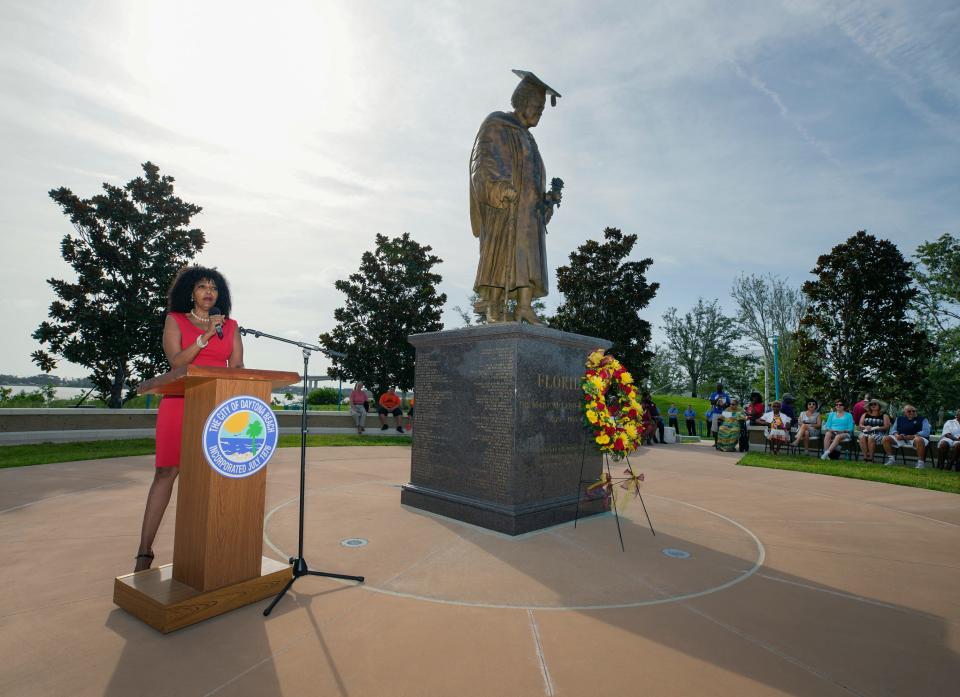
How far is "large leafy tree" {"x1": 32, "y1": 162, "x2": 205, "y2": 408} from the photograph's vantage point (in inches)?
534

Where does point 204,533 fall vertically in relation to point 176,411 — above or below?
below

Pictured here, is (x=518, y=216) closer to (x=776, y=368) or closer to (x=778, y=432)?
(x=778, y=432)

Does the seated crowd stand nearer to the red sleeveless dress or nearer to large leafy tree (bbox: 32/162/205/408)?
the red sleeveless dress

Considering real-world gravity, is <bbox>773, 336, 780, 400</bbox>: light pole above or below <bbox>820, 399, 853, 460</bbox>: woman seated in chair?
above

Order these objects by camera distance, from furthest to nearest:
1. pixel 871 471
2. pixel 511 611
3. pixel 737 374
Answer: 1. pixel 737 374
2. pixel 871 471
3. pixel 511 611

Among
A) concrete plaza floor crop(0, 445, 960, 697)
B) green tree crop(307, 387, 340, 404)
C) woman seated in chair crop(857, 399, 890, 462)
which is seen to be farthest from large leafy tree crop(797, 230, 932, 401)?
green tree crop(307, 387, 340, 404)

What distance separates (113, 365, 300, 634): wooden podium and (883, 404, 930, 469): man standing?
13.3 meters

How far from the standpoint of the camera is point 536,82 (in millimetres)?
6301

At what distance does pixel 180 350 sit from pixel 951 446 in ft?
46.3

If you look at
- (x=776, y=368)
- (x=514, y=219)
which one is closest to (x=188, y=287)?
(x=514, y=219)

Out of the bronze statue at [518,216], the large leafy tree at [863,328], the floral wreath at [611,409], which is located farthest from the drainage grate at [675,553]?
the large leafy tree at [863,328]

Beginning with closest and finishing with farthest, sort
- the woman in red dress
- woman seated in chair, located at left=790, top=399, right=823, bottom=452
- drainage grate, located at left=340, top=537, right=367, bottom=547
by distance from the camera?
the woman in red dress → drainage grate, located at left=340, top=537, right=367, bottom=547 → woman seated in chair, located at left=790, top=399, right=823, bottom=452

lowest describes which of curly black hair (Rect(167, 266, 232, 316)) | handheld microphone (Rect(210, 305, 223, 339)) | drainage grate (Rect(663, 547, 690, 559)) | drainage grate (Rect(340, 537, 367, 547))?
drainage grate (Rect(663, 547, 690, 559))

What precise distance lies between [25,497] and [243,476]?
499 centimetres
